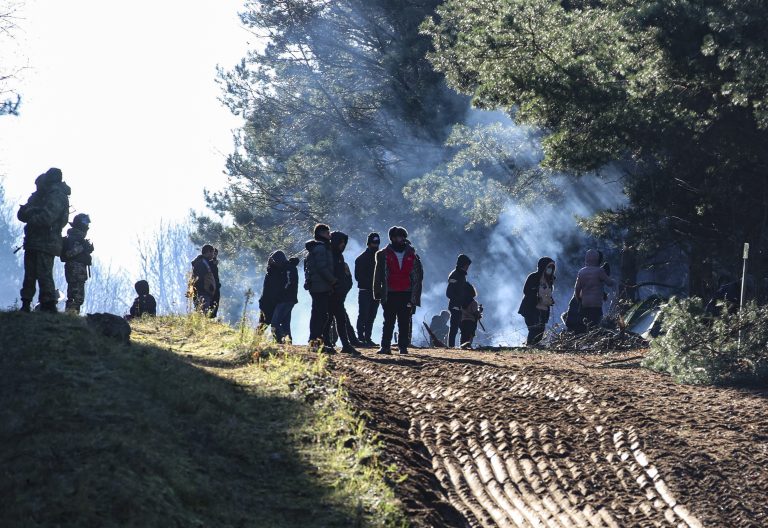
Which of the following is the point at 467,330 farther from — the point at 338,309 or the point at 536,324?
the point at 338,309

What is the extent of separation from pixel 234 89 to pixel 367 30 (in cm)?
554

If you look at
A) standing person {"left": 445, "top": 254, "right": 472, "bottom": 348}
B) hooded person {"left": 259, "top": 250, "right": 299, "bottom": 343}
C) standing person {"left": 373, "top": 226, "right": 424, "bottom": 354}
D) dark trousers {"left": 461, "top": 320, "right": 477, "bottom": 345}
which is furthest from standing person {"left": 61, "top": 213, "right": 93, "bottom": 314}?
dark trousers {"left": 461, "top": 320, "right": 477, "bottom": 345}

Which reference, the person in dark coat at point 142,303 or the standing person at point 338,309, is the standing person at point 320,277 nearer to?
the standing person at point 338,309

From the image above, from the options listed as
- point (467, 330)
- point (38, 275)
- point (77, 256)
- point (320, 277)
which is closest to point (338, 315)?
point (320, 277)

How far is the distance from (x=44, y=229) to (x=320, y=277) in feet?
11.4

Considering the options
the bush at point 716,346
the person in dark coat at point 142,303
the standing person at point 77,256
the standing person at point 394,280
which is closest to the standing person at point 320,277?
the standing person at point 394,280

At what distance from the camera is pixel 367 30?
3469 cm

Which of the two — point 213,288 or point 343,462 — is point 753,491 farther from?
point 213,288

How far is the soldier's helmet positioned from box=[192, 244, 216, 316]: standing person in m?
1.98

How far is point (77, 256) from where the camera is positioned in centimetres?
1608

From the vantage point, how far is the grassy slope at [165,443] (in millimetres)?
5805

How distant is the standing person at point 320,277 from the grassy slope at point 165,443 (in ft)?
12.8

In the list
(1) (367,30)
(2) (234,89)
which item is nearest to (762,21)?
(1) (367,30)

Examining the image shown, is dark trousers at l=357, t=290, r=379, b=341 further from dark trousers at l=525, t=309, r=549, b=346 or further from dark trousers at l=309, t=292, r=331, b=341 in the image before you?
dark trousers at l=309, t=292, r=331, b=341
